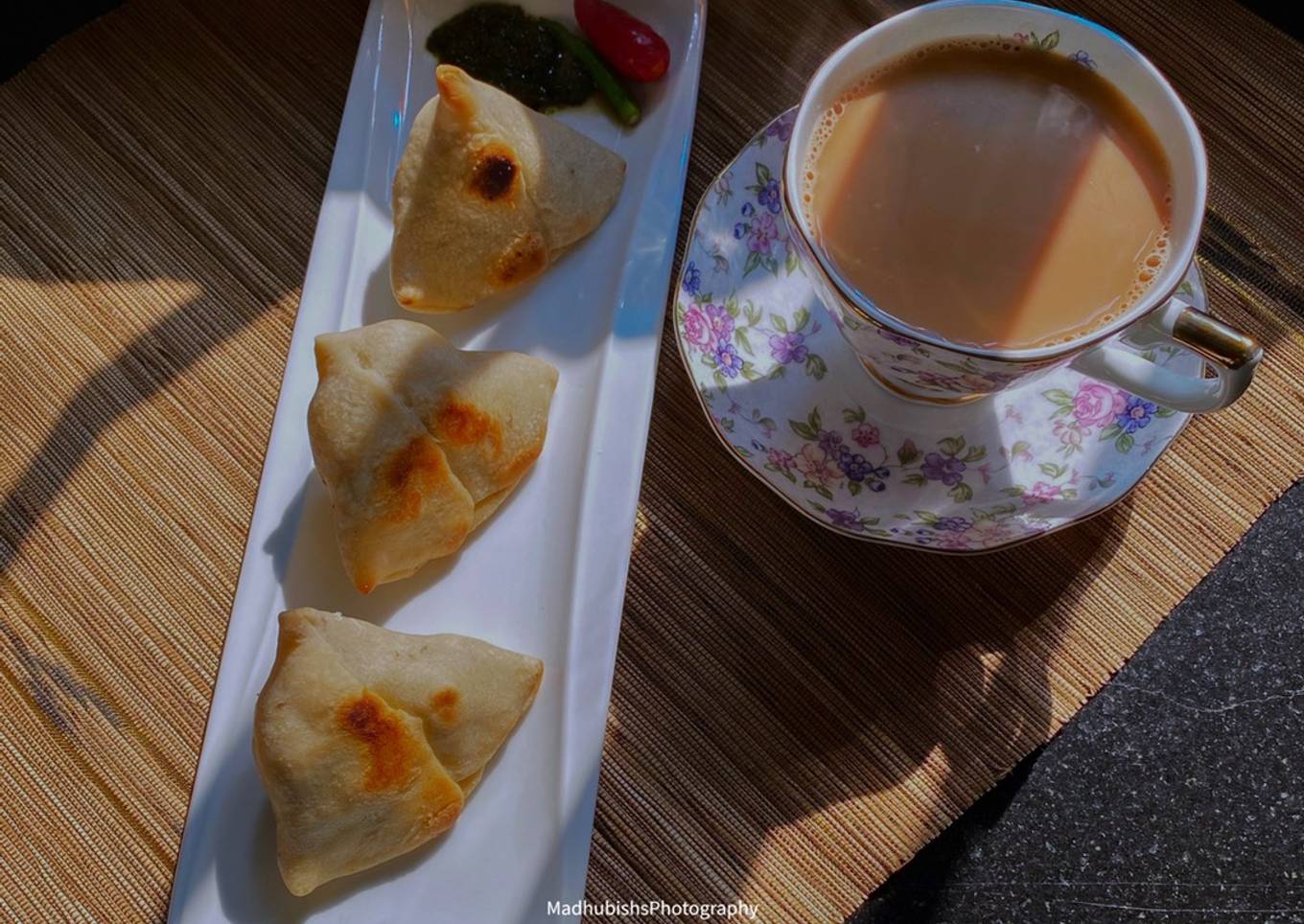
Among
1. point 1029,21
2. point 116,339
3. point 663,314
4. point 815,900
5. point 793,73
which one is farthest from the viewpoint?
point 793,73

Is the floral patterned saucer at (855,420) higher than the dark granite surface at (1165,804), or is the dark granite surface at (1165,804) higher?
the floral patterned saucer at (855,420)

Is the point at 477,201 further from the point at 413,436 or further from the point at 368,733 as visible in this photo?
the point at 368,733

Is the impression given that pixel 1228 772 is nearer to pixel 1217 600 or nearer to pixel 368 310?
pixel 1217 600

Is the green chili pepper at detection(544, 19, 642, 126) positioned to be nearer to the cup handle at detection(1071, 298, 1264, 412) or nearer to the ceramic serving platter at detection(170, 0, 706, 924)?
the ceramic serving platter at detection(170, 0, 706, 924)

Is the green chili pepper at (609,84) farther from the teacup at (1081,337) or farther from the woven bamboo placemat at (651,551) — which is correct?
the teacup at (1081,337)

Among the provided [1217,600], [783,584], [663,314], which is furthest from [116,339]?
[1217,600]

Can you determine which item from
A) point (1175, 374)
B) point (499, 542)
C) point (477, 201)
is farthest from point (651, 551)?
point (1175, 374)

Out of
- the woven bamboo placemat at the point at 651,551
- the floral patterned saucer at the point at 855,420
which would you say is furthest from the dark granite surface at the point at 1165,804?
the floral patterned saucer at the point at 855,420
